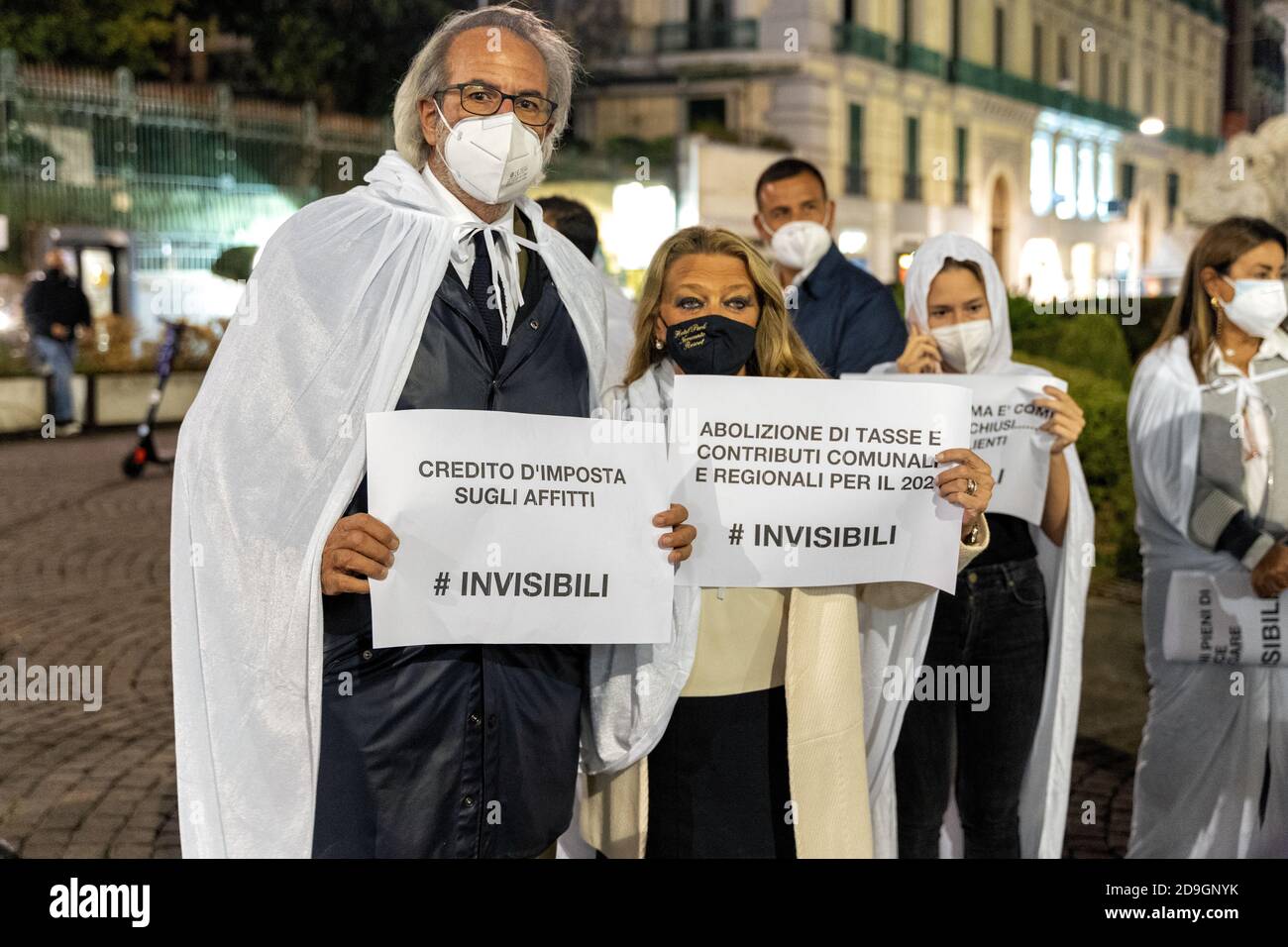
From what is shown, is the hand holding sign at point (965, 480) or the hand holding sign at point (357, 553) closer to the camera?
the hand holding sign at point (357, 553)

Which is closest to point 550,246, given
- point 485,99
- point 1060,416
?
point 485,99

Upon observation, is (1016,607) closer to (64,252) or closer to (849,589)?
(849,589)

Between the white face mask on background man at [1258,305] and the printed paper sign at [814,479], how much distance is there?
166cm

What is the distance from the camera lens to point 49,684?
7512 mm

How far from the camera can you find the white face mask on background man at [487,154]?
114 inches

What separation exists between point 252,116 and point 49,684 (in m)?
18.4

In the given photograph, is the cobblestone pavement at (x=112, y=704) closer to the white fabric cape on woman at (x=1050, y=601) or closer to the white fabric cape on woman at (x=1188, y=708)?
the white fabric cape on woman at (x=1188, y=708)

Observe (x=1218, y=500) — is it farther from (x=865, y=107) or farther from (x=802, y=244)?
(x=865, y=107)

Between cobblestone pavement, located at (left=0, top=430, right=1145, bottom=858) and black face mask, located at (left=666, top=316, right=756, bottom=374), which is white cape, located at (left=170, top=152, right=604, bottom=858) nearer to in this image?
black face mask, located at (left=666, top=316, right=756, bottom=374)

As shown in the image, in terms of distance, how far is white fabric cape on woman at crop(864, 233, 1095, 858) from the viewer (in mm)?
4211

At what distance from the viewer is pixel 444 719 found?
2.82m

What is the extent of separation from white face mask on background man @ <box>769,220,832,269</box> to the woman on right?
1255mm

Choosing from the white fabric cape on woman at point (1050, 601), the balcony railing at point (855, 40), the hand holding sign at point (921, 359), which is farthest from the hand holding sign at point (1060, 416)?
the balcony railing at point (855, 40)

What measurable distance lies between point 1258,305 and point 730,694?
231cm
